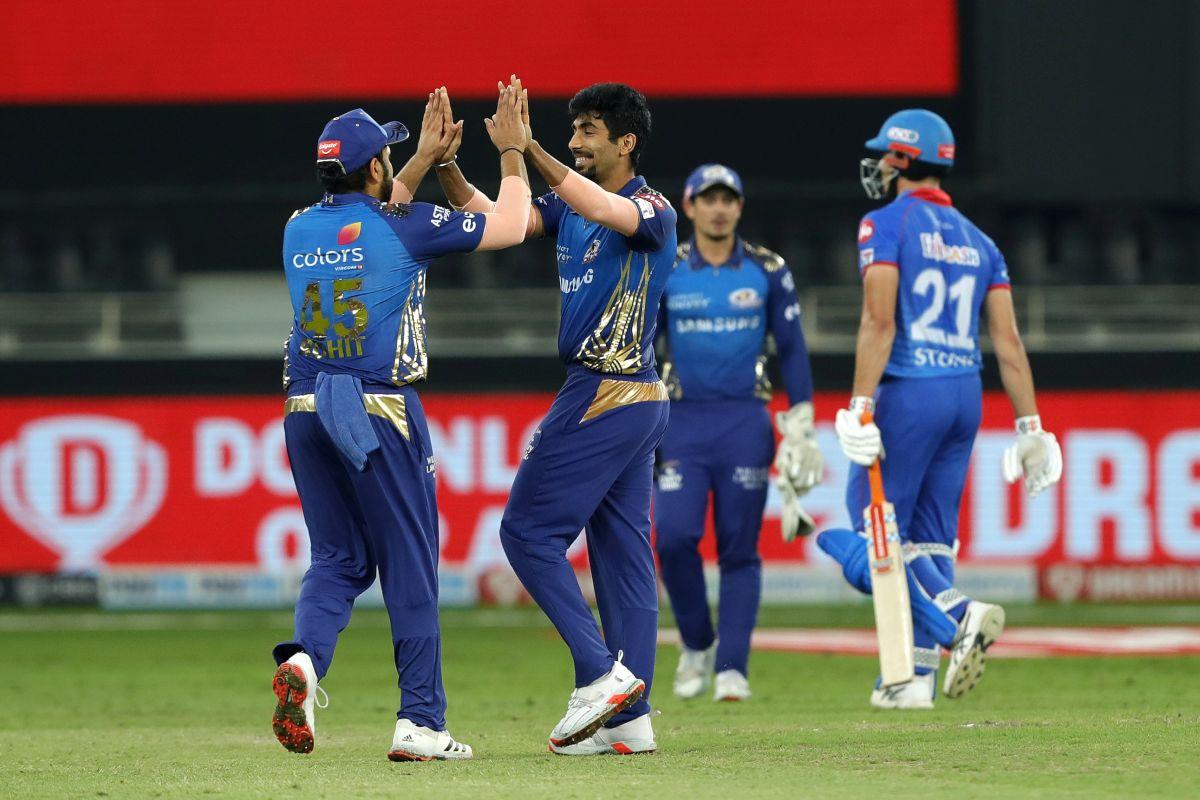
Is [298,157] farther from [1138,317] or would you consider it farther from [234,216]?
[1138,317]

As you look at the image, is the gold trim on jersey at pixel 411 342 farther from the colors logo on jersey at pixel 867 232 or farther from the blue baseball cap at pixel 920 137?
the blue baseball cap at pixel 920 137

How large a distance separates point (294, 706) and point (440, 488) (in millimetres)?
11570

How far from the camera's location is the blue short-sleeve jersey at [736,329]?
30.9 feet

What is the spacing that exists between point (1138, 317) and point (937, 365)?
1216cm

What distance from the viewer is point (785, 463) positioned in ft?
30.9

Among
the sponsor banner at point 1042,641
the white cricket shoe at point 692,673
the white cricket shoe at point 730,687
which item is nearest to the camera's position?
the white cricket shoe at point 730,687

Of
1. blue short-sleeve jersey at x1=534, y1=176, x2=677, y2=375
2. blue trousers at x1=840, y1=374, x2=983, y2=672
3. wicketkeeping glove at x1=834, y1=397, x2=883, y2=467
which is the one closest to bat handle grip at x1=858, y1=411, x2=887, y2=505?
wicketkeeping glove at x1=834, y1=397, x2=883, y2=467

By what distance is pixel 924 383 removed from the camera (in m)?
8.21

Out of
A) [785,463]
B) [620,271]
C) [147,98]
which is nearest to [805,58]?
[147,98]

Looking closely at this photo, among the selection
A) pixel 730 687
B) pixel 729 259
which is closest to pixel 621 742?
pixel 730 687

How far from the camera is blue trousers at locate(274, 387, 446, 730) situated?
618 cm

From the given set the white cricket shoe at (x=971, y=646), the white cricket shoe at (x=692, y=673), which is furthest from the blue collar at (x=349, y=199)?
the white cricket shoe at (x=692, y=673)

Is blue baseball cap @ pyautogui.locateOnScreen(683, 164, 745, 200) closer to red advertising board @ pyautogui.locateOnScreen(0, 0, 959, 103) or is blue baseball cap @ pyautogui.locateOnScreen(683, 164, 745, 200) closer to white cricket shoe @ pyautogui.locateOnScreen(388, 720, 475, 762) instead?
white cricket shoe @ pyautogui.locateOnScreen(388, 720, 475, 762)

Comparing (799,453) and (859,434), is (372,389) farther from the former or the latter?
(799,453)
